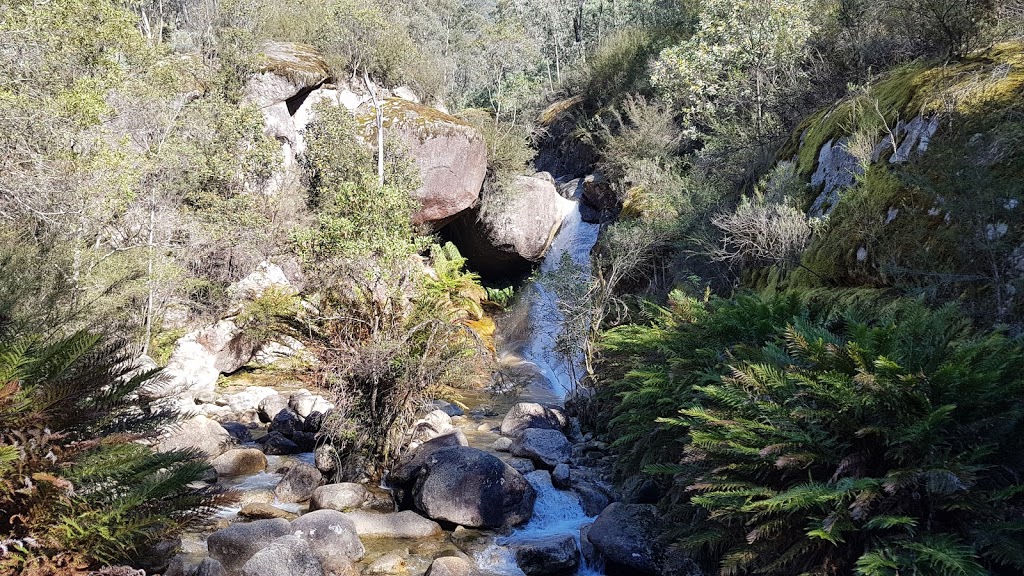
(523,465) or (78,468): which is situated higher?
(78,468)

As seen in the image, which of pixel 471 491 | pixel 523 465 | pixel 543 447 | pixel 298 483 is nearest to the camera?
pixel 471 491

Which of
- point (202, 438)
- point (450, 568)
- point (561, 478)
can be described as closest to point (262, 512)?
point (202, 438)

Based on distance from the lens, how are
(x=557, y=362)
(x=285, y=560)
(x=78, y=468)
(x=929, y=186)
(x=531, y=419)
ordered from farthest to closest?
(x=557, y=362) → (x=531, y=419) → (x=285, y=560) → (x=929, y=186) → (x=78, y=468)

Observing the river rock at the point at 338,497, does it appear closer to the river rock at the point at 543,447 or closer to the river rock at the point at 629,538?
the river rock at the point at 543,447

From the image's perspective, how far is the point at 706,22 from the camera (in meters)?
15.4

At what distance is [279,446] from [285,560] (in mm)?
5150

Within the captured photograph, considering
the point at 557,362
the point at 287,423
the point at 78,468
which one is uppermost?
the point at 78,468

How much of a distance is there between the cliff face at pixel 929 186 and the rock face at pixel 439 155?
12.0 m

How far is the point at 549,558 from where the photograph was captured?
6852mm

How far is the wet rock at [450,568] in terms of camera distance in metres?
6.45

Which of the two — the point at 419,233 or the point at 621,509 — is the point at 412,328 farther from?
the point at 419,233

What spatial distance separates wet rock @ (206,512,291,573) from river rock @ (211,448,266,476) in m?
2.99

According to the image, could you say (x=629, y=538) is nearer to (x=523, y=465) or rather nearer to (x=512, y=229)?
(x=523, y=465)

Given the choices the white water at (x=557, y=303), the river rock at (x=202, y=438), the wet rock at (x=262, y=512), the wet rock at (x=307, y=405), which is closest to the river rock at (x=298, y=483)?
the wet rock at (x=262, y=512)
